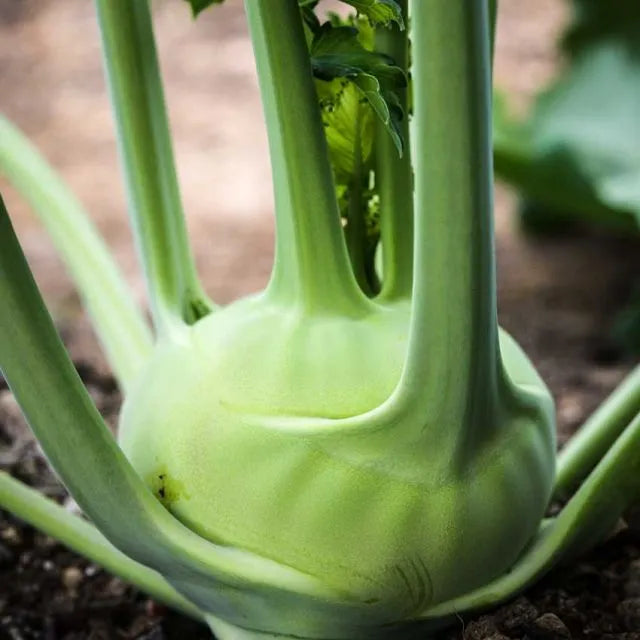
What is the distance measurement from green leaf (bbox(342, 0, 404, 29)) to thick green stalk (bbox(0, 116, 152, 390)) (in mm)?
326

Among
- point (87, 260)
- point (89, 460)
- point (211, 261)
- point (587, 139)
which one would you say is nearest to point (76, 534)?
point (89, 460)

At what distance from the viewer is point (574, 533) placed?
67 cm

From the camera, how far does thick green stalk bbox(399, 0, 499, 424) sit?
0.49 meters

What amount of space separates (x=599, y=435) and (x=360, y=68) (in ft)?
1.03

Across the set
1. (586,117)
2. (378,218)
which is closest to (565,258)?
(586,117)

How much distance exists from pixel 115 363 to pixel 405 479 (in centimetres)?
31

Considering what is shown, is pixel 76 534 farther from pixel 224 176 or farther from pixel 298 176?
pixel 224 176

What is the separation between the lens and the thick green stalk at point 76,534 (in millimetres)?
674

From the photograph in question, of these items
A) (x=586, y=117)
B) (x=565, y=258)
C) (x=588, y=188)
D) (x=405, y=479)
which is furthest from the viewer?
(x=565, y=258)

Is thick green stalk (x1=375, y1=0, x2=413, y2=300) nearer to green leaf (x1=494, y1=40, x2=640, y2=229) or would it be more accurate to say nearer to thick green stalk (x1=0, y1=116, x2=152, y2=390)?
thick green stalk (x1=0, y1=116, x2=152, y2=390)

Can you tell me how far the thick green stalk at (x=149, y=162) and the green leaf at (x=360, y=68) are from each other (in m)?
0.15

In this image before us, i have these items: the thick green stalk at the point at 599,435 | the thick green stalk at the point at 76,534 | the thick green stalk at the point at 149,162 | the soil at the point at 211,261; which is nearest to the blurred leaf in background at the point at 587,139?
the soil at the point at 211,261

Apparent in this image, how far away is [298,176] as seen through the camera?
2.05 feet

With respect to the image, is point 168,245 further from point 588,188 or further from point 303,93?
point 588,188
